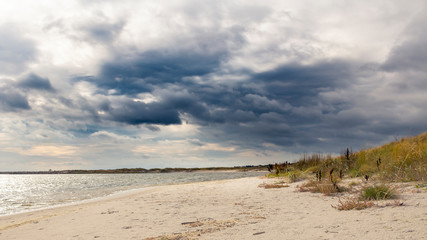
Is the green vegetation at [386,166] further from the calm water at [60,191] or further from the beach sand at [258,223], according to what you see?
the calm water at [60,191]

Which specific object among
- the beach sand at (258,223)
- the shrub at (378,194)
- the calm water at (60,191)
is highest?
the shrub at (378,194)

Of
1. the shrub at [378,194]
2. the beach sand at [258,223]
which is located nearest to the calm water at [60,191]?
the beach sand at [258,223]

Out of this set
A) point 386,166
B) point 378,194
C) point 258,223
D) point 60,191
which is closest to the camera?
point 258,223

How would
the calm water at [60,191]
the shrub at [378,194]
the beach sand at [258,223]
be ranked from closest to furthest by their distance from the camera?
the beach sand at [258,223] → the shrub at [378,194] → the calm water at [60,191]

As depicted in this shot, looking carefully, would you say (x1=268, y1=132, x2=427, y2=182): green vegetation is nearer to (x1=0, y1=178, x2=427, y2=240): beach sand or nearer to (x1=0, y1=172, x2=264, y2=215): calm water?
(x1=0, y1=178, x2=427, y2=240): beach sand

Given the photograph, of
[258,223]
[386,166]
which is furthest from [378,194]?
[386,166]

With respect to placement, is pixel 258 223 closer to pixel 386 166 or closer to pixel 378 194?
pixel 378 194

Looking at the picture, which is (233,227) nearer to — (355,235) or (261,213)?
(261,213)

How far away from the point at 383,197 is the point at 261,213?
250 centimetres

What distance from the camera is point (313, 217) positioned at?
4.97 metres

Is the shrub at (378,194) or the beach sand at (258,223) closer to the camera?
the beach sand at (258,223)

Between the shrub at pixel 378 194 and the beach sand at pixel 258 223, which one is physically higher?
the shrub at pixel 378 194

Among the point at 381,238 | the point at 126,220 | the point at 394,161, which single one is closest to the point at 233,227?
the point at 381,238

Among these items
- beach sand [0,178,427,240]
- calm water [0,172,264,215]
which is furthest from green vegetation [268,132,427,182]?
calm water [0,172,264,215]
